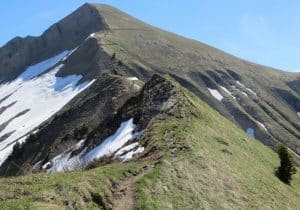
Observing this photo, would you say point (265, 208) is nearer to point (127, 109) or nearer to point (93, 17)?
point (127, 109)

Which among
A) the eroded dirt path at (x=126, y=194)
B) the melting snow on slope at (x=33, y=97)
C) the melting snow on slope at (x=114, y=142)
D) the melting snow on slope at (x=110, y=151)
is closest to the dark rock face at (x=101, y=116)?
the melting snow on slope at (x=114, y=142)

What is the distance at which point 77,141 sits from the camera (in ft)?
170

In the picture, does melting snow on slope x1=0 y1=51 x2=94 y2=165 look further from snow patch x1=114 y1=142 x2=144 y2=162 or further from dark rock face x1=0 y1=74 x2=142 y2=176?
snow patch x1=114 y1=142 x2=144 y2=162

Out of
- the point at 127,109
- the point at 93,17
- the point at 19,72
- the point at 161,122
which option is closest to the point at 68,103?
the point at 127,109

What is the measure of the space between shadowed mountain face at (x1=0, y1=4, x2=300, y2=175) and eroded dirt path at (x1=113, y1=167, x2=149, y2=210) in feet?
83.3

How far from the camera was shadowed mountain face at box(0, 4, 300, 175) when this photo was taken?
6525 cm

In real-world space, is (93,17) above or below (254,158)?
above

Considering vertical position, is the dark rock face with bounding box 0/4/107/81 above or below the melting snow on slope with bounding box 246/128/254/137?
above

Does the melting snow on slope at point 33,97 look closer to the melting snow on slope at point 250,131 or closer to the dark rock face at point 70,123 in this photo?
the dark rock face at point 70,123

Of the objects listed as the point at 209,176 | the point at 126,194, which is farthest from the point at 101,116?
the point at 126,194

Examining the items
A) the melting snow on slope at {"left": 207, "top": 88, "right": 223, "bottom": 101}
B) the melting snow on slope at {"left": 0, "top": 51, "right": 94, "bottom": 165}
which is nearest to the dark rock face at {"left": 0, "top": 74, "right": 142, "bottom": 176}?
the melting snow on slope at {"left": 0, "top": 51, "right": 94, "bottom": 165}

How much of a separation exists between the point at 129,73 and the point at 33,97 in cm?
2453

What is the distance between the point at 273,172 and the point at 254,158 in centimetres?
191

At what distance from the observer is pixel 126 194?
87.0ft
